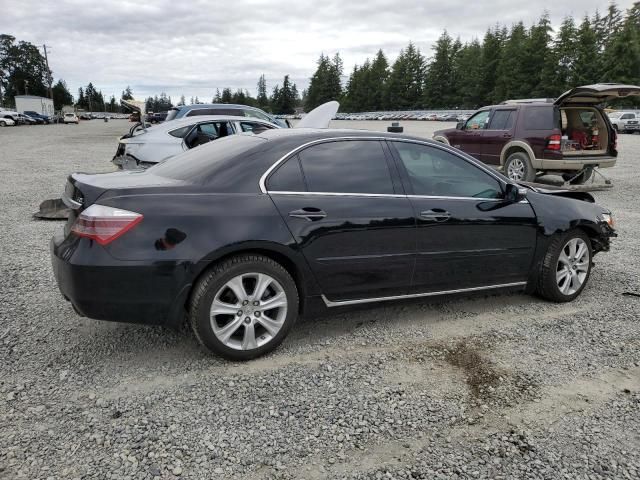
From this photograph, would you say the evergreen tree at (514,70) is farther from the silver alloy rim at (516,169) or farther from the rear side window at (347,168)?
the rear side window at (347,168)

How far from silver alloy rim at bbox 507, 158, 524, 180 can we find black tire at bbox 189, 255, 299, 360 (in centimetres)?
906

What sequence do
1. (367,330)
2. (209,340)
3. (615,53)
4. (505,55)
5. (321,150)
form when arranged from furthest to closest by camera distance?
(505,55) < (615,53) < (367,330) < (321,150) < (209,340)

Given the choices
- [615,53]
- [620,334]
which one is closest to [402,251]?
[620,334]

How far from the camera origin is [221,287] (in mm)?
3354

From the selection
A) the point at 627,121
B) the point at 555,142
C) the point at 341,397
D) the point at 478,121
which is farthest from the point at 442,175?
the point at 627,121

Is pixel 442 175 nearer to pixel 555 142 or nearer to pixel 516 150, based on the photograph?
pixel 555 142

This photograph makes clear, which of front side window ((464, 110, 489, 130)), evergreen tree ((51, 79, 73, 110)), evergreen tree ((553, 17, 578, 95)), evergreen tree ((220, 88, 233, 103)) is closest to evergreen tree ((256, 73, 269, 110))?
evergreen tree ((220, 88, 233, 103))

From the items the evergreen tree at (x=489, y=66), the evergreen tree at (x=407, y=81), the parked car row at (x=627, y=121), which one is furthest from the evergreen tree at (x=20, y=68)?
the parked car row at (x=627, y=121)

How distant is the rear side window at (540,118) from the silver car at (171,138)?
5.68 meters

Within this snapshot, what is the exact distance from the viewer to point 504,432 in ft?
9.37

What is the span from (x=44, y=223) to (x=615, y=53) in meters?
66.9

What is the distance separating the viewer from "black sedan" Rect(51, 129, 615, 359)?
323 cm

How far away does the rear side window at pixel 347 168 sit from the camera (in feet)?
12.4

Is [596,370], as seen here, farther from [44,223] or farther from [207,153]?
[44,223]
